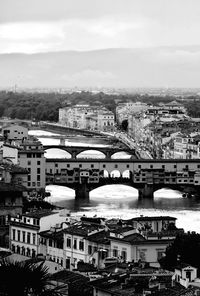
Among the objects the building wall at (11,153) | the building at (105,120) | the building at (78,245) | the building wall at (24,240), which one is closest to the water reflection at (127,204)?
the building wall at (11,153)

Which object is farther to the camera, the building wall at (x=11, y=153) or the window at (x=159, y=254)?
the building wall at (x=11, y=153)

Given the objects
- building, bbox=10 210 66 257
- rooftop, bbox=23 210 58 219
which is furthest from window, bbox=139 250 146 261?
rooftop, bbox=23 210 58 219

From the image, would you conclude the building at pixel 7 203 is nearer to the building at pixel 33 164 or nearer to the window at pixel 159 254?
the window at pixel 159 254

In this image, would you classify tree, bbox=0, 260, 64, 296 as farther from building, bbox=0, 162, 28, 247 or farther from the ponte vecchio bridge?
the ponte vecchio bridge

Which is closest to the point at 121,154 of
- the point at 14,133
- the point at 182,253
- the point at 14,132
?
the point at 14,132

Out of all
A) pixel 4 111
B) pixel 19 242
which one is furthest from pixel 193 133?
pixel 4 111

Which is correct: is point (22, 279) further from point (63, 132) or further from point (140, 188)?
point (63, 132)
